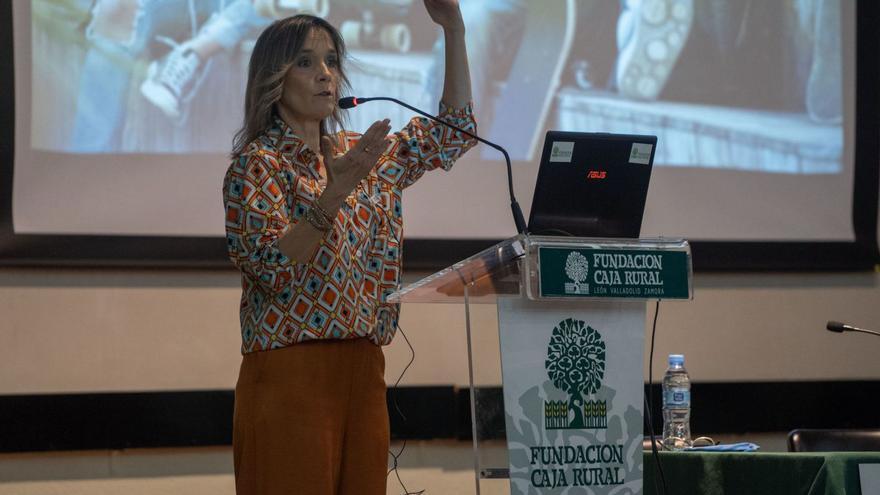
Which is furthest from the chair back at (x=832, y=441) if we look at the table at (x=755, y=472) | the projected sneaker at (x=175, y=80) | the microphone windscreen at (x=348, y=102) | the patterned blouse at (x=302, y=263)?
the projected sneaker at (x=175, y=80)

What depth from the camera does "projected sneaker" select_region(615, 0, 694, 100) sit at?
417cm

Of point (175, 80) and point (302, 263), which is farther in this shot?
point (175, 80)

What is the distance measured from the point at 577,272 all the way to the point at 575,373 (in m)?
0.17

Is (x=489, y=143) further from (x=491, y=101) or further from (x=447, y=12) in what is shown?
(x=491, y=101)

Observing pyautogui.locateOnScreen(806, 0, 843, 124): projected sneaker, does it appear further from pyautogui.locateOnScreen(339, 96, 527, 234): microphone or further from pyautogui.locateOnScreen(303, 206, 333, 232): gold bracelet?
pyautogui.locateOnScreen(303, 206, 333, 232): gold bracelet

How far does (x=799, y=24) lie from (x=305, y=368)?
308 centimetres

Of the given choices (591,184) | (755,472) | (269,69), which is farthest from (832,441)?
(269,69)

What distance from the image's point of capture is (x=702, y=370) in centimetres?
420

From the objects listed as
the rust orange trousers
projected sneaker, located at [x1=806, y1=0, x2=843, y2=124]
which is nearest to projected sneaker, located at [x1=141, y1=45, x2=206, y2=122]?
the rust orange trousers

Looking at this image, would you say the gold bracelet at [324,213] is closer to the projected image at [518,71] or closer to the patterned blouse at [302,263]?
the patterned blouse at [302,263]

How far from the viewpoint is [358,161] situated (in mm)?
2016

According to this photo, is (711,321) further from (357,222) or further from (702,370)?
(357,222)

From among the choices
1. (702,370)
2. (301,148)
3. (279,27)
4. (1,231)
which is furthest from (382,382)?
(702,370)

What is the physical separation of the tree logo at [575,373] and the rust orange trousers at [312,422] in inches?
16.0
